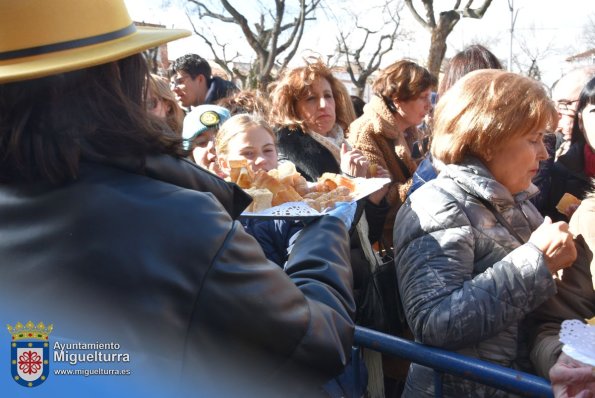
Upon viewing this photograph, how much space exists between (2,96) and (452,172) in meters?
1.47

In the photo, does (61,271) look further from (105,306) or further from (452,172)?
(452,172)

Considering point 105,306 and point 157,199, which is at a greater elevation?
point 157,199

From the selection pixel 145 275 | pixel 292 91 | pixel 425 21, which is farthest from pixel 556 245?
pixel 425 21

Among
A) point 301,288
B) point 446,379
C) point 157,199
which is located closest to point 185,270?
point 157,199

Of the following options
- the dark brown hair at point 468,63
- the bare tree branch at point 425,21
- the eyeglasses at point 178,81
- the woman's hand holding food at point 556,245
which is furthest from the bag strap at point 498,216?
the bare tree branch at point 425,21

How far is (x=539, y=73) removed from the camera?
47.8m

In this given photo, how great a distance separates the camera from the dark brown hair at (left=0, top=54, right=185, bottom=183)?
1.10 metres

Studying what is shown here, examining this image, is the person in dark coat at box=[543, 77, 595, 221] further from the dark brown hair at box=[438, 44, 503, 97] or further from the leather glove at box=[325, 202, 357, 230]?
the leather glove at box=[325, 202, 357, 230]

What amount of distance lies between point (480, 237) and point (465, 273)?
0.46ft

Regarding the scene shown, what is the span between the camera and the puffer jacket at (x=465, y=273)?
185cm

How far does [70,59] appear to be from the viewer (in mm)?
1123

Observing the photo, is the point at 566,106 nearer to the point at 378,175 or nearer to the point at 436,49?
the point at 378,175

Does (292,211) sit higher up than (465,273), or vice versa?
(292,211)

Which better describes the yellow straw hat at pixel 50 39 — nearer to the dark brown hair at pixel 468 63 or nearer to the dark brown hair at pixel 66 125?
the dark brown hair at pixel 66 125
